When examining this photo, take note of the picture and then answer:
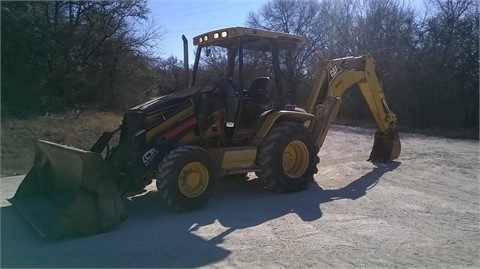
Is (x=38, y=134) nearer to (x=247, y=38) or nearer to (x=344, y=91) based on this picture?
(x=247, y=38)

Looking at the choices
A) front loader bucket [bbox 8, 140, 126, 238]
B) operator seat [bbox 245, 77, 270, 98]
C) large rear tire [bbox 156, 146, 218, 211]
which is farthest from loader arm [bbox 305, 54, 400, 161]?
front loader bucket [bbox 8, 140, 126, 238]

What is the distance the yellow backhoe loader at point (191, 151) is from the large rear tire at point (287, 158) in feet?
0.05

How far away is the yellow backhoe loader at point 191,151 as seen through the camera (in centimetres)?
530

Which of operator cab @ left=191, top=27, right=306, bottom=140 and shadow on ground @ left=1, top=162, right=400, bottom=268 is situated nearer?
shadow on ground @ left=1, top=162, right=400, bottom=268

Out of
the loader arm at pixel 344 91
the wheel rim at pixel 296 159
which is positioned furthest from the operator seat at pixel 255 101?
the loader arm at pixel 344 91

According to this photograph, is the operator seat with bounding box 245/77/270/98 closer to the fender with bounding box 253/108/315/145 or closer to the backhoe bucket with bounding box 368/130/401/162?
the fender with bounding box 253/108/315/145

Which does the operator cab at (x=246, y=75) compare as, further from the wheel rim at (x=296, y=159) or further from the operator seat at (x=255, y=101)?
the wheel rim at (x=296, y=159)

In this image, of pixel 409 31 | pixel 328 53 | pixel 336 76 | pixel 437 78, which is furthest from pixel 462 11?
pixel 336 76

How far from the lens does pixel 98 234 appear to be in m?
5.15

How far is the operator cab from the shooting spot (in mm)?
7090

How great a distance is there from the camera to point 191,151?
611 centimetres

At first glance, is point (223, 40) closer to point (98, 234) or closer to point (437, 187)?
point (98, 234)

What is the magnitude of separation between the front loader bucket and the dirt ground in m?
0.14

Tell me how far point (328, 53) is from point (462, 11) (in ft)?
29.9
